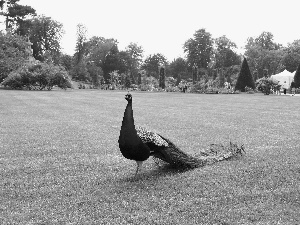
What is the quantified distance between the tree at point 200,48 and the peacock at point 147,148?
272 ft

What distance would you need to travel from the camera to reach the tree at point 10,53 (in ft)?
172

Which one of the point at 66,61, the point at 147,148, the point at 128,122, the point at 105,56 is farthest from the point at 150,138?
the point at 105,56

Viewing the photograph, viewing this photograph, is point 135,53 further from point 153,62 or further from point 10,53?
point 10,53

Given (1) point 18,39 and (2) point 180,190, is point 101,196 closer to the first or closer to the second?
(2) point 180,190

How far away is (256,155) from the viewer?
7898mm

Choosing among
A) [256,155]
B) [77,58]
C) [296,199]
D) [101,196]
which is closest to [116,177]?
[101,196]

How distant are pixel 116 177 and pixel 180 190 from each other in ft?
4.59

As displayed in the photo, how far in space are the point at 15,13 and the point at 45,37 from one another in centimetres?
1393

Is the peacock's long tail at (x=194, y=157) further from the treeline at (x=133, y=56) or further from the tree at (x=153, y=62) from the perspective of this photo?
the tree at (x=153, y=62)

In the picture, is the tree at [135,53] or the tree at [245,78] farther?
the tree at [135,53]

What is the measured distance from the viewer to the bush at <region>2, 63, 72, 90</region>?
1828 inches

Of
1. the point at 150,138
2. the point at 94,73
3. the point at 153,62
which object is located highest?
the point at 153,62

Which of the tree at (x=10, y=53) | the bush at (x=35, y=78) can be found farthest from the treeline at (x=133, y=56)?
the bush at (x=35, y=78)

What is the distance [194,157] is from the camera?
6.52m
